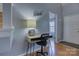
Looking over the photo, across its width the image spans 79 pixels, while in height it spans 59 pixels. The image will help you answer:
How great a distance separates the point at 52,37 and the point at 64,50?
193mm

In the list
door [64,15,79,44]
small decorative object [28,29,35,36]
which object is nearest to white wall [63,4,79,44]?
door [64,15,79,44]

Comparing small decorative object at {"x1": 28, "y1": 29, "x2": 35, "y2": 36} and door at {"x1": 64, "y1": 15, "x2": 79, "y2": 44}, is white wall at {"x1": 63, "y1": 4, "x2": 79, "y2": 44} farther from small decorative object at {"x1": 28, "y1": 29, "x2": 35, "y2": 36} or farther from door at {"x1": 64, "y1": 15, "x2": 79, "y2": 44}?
small decorative object at {"x1": 28, "y1": 29, "x2": 35, "y2": 36}

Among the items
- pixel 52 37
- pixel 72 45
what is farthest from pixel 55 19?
pixel 72 45

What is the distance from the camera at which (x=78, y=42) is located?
57.8 inches

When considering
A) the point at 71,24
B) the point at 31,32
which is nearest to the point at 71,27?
the point at 71,24

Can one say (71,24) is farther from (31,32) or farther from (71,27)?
(31,32)

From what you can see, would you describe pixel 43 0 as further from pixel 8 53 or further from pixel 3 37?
pixel 8 53

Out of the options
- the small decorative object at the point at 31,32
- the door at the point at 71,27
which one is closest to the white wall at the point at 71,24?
the door at the point at 71,27

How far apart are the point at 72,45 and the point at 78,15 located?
0.34 m

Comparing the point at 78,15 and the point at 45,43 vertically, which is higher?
the point at 78,15

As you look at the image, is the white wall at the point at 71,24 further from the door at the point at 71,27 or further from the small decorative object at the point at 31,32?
the small decorative object at the point at 31,32

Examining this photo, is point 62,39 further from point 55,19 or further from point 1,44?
point 1,44

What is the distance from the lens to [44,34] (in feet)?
4.79

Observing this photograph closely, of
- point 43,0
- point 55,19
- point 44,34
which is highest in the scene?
point 43,0
